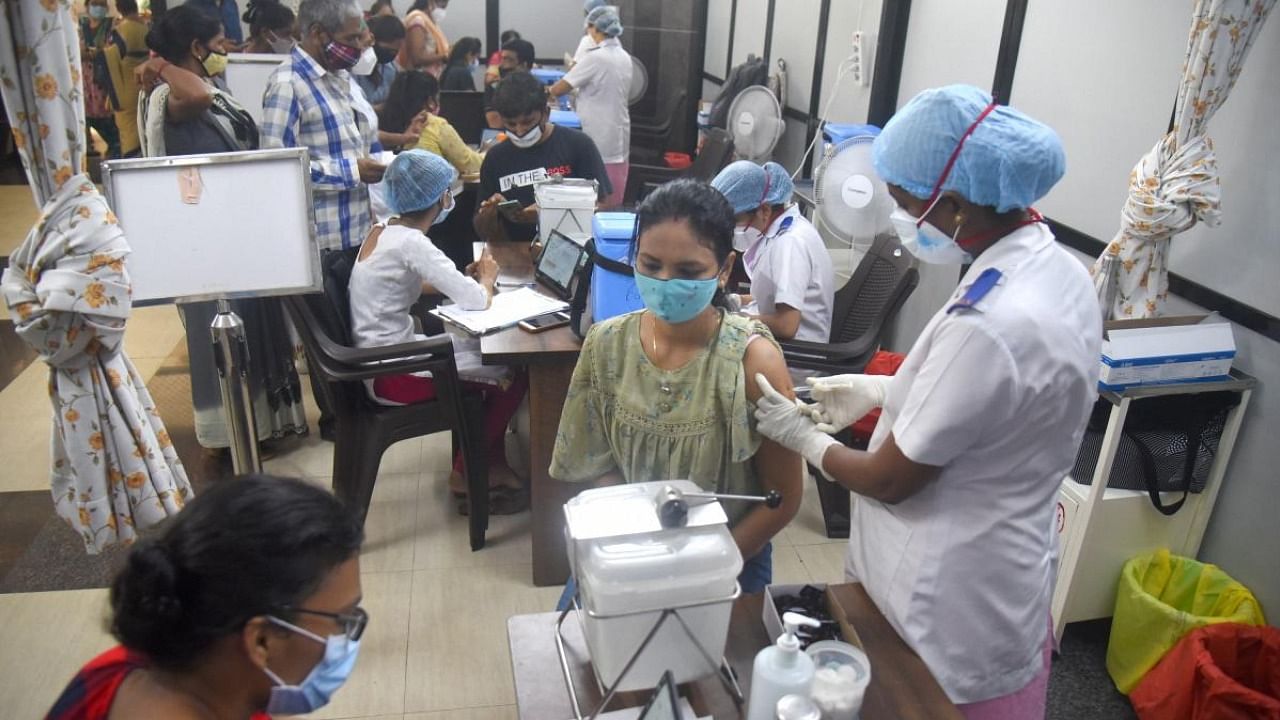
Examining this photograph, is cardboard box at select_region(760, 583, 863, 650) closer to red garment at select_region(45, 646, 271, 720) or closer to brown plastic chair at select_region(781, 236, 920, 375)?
red garment at select_region(45, 646, 271, 720)

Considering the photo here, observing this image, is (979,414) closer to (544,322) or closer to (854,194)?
(544,322)

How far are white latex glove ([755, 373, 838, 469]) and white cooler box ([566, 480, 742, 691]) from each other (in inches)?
16.1

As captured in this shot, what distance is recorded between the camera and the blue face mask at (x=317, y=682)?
1066mm

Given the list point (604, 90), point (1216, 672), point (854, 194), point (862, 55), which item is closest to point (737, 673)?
point (1216, 672)

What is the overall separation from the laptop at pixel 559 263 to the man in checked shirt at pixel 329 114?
0.79 m

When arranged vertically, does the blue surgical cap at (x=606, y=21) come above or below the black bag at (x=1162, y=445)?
above

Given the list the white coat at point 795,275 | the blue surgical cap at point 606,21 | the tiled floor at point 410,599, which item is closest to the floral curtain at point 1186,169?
the white coat at point 795,275

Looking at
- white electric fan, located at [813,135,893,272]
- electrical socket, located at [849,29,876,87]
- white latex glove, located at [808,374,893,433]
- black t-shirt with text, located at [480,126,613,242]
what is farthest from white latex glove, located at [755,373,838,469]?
electrical socket, located at [849,29,876,87]

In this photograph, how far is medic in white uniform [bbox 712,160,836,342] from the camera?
2803mm

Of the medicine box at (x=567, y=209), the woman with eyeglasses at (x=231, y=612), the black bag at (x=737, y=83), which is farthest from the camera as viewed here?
the black bag at (x=737, y=83)

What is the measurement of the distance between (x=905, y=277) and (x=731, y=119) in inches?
98.6

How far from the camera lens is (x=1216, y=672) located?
6.70 feet

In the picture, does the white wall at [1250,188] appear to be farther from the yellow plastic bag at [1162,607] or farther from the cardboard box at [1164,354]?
the yellow plastic bag at [1162,607]

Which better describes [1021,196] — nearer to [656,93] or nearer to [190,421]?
[190,421]
